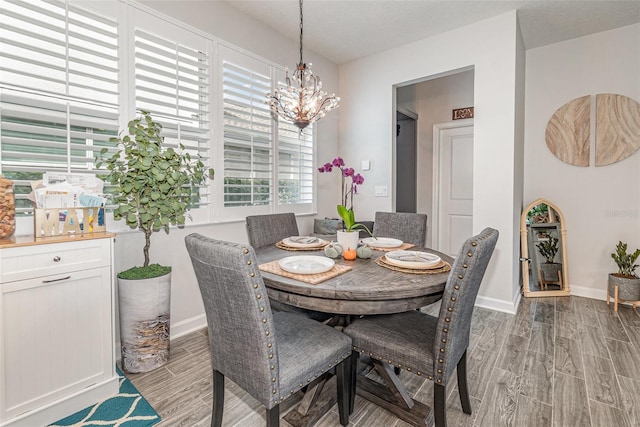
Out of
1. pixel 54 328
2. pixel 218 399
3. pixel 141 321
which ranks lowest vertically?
pixel 218 399

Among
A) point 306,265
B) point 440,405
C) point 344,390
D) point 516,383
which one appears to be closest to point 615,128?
point 516,383

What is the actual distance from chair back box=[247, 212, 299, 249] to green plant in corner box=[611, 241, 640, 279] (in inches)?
127

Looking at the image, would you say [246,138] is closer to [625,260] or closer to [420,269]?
[420,269]

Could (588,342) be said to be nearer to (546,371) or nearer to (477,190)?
(546,371)

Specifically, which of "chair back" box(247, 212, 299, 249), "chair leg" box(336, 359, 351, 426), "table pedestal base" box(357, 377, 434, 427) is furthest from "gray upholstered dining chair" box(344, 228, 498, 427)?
"chair back" box(247, 212, 299, 249)

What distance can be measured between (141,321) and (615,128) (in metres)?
4.72

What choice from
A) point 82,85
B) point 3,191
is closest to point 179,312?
point 3,191

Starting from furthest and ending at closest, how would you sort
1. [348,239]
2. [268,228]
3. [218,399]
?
[268,228], [348,239], [218,399]

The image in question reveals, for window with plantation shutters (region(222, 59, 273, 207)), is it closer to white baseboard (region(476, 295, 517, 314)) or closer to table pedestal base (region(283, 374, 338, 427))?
table pedestal base (region(283, 374, 338, 427))

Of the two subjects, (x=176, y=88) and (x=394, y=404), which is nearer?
(x=394, y=404)

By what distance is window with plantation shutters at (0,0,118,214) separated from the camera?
1.75 metres

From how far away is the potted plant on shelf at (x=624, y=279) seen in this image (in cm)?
297

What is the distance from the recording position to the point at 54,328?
161 centimetres

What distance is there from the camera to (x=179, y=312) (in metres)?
2.58
